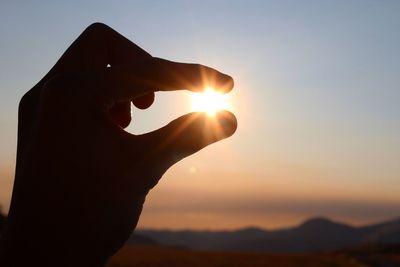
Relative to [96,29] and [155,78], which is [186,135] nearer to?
[155,78]

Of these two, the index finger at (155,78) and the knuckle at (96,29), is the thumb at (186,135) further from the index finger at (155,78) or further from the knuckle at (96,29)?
the knuckle at (96,29)

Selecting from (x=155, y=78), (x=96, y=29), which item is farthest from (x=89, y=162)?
(x=96, y=29)

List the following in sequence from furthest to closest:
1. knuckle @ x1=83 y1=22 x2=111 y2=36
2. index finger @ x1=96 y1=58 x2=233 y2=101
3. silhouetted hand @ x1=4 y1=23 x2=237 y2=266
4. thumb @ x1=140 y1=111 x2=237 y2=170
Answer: knuckle @ x1=83 y1=22 x2=111 y2=36 < thumb @ x1=140 y1=111 x2=237 y2=170 < index finger @ x1=96 y1=58 x2=233 y2=101 < silhouetted hand @ x1=4 y1=23 x2=237 y2=266

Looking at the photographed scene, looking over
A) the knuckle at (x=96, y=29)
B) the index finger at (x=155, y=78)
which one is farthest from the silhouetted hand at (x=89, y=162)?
the knuckle at (x=96, y=29)

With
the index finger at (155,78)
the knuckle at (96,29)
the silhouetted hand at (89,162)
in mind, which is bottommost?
the silhouetted hand at (89,162)

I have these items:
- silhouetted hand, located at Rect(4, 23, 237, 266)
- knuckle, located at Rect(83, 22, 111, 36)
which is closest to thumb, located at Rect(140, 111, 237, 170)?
silhouetted hand, located at Rect(4, 23, 237, 266)

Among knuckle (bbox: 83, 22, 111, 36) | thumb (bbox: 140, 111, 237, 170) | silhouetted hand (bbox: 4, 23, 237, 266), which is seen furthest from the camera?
knuckle (bbox: 83, 22, 111, 36)

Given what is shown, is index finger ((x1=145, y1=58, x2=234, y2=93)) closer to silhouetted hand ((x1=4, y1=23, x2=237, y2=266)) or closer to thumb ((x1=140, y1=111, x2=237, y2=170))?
silhouetted hand ((x1=4, y1=23, x2=237, y2=266))

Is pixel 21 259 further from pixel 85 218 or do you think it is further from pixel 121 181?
pixel 121 181
